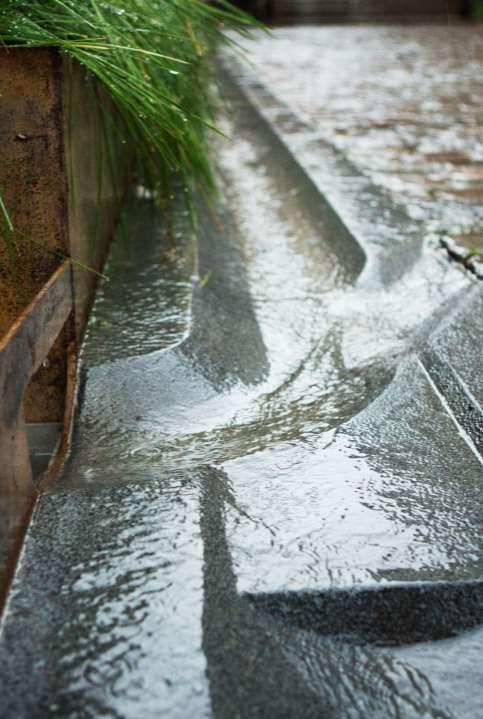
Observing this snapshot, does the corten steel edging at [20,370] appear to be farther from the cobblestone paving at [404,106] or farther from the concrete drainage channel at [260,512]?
the cobblestone paving at [404,106]

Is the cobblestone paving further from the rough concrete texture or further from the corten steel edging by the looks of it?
the corten steel edging

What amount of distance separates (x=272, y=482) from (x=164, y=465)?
0.22 metres

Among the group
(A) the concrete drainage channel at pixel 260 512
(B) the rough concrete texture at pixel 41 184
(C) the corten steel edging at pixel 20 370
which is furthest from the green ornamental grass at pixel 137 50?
(A) the concrete drainage channel at pixel 260 512

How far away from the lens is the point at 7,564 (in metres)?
1.30

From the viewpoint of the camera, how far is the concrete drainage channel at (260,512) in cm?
115

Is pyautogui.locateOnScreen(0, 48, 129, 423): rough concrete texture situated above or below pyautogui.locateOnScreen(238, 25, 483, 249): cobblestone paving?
above

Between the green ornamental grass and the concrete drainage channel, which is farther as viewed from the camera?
the green ornamental grass

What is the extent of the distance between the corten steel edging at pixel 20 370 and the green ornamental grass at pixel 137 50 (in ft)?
0.56

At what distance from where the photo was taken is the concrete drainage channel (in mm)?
1148

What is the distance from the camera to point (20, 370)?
5.00 feet

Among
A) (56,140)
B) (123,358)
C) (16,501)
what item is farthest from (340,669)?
(56,140)

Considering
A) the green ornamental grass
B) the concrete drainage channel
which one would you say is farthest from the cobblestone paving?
the concrete drainage channel

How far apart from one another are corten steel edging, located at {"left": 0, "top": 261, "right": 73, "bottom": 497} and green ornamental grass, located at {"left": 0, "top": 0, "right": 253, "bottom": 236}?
6.7 inches

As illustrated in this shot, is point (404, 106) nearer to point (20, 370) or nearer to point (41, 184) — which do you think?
point (41, 184)
